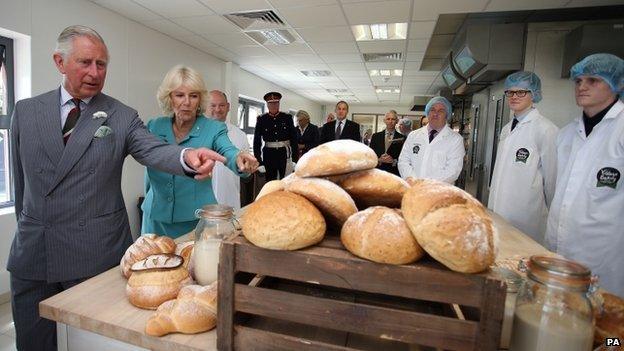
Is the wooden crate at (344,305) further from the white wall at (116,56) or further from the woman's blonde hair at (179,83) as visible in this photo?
the white wall at (116,56)

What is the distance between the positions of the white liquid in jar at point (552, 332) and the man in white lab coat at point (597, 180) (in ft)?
5.05

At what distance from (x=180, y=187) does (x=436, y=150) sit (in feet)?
7.65

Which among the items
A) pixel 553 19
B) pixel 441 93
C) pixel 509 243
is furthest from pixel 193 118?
pixel 441 93

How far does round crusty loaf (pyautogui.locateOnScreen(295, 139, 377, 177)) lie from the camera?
66cm

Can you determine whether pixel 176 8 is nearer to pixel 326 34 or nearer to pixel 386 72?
pixel 326 34

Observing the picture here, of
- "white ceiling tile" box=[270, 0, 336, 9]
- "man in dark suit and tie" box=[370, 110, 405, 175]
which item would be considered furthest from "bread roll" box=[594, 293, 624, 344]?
"man in dark suit and tie" box=[370, 110, 405, 175]

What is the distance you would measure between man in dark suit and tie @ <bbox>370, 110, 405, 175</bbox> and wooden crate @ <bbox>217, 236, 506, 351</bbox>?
370cm

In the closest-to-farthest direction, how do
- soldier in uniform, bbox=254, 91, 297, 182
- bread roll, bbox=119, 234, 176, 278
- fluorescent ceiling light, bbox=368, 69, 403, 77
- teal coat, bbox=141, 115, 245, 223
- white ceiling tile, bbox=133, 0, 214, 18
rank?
bread roll, bbox=119, 234, 176, 278
teal coat, bbox=141, 115, 245, 223
white ceiling tile, bbox=133, 0, 214, 18
soldier in uniform, bbox=254, 91, 297, 182
fluorescent ceiling light, bbox=368, 69, 403, 77

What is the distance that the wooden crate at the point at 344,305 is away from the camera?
0.52 metres

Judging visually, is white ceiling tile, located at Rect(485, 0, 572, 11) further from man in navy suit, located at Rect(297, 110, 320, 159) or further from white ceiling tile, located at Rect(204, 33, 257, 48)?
man in navy suit, located at Rect(297, 110, 320, 159)

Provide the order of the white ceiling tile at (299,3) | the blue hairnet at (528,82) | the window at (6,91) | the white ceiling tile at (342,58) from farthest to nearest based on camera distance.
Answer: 1. the white ceiling tile at (342,58)
2. the white ceiling tile at (299,3)
3. the window at (6,91)
4. the blue hairnet at (528,82)

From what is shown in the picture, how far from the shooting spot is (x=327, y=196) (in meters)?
0.64

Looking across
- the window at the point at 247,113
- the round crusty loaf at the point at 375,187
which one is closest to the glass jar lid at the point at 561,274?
the round crusty loaf at the point at 375,187

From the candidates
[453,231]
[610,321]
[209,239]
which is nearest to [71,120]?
[209,239]
